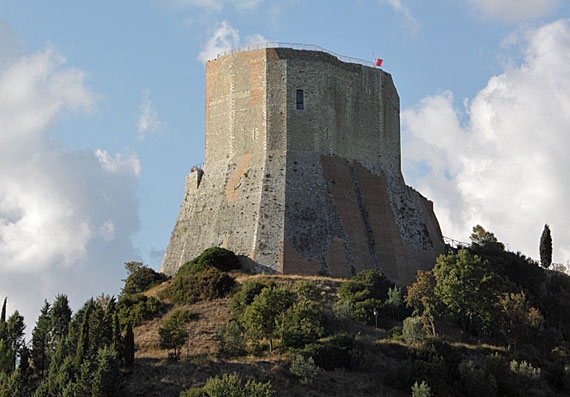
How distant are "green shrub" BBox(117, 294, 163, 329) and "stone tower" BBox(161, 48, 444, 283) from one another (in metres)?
6.76

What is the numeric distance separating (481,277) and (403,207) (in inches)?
538

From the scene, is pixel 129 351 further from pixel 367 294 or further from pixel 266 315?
pixel 367 294

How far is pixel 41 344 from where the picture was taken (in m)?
37.7

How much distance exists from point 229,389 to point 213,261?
17.9 m

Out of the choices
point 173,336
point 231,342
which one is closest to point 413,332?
point 231,342

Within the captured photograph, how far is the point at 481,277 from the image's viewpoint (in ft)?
140

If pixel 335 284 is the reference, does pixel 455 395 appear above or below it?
below

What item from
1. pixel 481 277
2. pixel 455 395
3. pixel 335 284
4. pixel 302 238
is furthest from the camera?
pixel 302 238

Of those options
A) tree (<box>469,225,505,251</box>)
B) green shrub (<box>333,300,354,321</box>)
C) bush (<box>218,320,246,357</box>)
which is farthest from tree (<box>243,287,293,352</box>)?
tree (<box>469,225,505,251</box>)

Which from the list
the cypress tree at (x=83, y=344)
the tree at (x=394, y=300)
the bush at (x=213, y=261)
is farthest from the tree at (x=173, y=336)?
the tree at (x=394, y=300)

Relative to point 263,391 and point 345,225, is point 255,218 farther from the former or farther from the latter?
point 263,391

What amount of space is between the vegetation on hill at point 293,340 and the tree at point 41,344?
5 cm

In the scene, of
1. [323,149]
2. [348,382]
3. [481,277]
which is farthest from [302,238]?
[348,382]

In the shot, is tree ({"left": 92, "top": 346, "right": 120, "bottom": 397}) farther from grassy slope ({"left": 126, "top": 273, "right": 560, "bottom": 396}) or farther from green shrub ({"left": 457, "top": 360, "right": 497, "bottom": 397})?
green shrub ({"left": 457, "top": 360, "right": 497, "bottom": 397})
